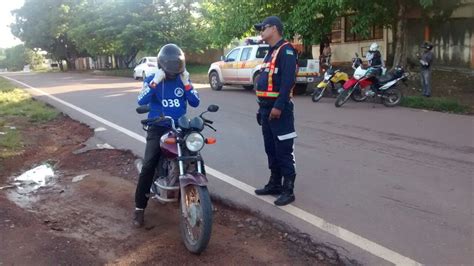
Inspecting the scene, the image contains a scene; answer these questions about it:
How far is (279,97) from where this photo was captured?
487cm

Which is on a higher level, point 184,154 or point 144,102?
point 144,102

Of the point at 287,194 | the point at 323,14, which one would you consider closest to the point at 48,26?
the point at 323,14

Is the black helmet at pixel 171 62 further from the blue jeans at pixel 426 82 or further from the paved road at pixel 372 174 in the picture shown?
the blue jeans at pixel 426 82

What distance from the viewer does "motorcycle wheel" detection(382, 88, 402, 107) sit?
43.3ft

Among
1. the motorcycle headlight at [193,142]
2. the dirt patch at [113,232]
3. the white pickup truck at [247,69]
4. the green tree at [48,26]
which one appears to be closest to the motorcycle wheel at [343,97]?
the white pickup truck at [247,69]

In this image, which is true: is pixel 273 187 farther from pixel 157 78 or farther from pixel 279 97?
pixel 157 78

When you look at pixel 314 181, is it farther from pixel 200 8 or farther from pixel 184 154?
pixel 200 8

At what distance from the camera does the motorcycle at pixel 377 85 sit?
13234 mm

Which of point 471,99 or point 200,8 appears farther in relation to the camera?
point 200,8

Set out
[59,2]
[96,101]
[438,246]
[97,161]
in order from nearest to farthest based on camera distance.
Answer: [438,246], [97,161], [96,101], [59,2]

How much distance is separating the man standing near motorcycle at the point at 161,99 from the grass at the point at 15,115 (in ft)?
14.3

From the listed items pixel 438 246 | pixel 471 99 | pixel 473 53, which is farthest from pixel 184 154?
pixel 473 53

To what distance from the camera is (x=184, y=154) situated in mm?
4375

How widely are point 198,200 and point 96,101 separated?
1265cm
